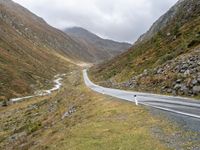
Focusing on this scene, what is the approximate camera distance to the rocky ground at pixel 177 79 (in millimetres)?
34625

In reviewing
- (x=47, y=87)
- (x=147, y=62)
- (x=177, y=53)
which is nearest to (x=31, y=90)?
(x=47, y=87)

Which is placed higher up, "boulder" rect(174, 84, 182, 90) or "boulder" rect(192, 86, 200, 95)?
"boulder" rect(174, 84, 182, 90)

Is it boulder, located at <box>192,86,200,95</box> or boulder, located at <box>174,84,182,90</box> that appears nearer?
boulder, located at <box>192,86,200,95</box>

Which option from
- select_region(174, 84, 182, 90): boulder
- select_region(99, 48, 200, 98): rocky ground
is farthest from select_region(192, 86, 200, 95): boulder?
select_region(174, 84, 182, 90): boulder

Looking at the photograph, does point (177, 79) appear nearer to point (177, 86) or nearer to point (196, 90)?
point (177, 86)

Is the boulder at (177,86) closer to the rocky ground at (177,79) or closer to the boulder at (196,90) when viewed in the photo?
the rocky ground at (177,79)

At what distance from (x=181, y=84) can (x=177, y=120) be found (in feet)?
54.6

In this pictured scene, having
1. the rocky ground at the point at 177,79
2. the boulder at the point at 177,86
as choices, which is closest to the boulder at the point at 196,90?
the rocky ground at the point at 177,79

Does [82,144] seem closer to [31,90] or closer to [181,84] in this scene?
[181,84]

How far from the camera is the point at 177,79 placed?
38969 mm

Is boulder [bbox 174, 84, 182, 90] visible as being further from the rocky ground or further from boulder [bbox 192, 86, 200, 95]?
boulder [bbox 192, 86, 200, 95]

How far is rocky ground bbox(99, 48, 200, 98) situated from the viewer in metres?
34.6

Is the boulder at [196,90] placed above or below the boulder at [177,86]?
below

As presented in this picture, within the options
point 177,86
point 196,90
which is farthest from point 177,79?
point 196,90
